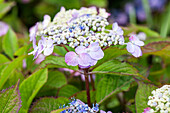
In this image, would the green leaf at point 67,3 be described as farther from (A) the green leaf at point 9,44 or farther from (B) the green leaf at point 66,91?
(B) the green leaf at point 66,91

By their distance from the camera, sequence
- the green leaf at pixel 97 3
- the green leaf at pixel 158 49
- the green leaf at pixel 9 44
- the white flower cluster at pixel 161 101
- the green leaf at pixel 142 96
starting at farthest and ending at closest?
the green leaf at pixel 97 3, the green leaf at pixel 9 44, the green leaf at pixel 158 49, the green leaf at pixel 142 96, the white flower cluster at pixel 161 101

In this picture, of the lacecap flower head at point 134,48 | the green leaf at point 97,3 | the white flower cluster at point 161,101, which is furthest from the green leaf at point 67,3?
the white flower cluster at point 161,101

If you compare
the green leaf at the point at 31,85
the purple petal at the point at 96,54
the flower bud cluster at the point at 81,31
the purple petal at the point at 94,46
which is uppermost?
the flower bud cluster at the point at 81,31

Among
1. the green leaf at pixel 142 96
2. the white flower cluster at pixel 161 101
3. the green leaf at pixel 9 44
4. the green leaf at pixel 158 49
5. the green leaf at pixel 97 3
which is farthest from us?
the green leaf at pixel 97 3

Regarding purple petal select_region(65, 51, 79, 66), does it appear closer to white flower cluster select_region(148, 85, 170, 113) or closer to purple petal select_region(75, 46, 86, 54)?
purple petal select_region(75, 46, 86, 54)

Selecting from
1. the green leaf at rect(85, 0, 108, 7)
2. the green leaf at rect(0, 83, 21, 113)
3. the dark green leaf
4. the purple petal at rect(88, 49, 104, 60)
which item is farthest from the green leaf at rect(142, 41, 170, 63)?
the green leaf at rect(85, 0, 108, 7)

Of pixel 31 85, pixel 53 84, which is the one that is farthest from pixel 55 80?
pixel 31 85

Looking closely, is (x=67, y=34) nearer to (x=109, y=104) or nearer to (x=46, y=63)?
(x=46, y=63)
